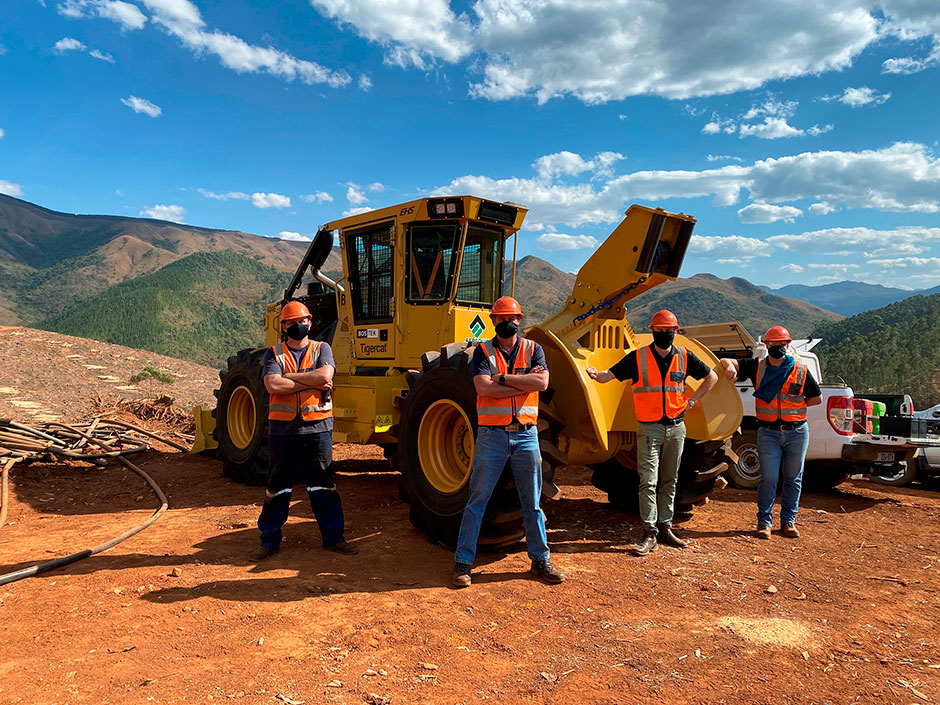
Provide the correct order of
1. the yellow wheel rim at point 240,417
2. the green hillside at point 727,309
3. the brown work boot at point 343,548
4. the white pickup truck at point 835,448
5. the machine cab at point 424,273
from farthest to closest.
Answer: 1. the green hillside at point 727,309
2. the yellow wheel rim at point 240,417
3. the white pickup truck at point 835,448
4. the machine cab at point 424,273
5. the brown work boot at point 343,548

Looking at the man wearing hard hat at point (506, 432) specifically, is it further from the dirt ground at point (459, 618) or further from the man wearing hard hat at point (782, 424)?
the man wearing hard hat at point (782, 424)

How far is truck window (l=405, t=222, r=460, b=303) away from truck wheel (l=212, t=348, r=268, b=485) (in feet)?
7.46

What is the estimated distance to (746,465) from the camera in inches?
349

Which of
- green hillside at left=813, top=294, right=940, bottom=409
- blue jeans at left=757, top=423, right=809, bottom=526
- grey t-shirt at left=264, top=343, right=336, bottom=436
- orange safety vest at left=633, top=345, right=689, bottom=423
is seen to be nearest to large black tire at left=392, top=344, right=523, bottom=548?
grey t-shirt at left=264, top=343, right=336, bottom=436

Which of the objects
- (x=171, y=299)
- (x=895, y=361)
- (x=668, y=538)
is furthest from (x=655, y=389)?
(x=171, y=299)

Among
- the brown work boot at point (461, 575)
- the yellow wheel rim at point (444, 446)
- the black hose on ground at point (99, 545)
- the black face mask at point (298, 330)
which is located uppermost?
the black face mask at point (298, 330)

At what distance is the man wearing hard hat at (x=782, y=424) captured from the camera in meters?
5.97

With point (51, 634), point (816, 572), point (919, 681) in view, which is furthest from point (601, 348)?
point (51, 634)

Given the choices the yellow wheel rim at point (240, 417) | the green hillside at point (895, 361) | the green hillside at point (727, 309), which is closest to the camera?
the yellow wheel rim at point (240, 417)

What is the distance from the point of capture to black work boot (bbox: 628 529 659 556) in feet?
17.1

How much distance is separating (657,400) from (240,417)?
5.68 meters

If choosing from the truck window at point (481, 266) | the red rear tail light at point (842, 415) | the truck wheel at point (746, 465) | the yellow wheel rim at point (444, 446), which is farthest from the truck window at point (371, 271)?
the red rear tail light at point (842, 415)

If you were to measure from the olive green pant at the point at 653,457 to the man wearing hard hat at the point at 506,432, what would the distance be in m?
1.19

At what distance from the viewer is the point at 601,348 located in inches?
231
